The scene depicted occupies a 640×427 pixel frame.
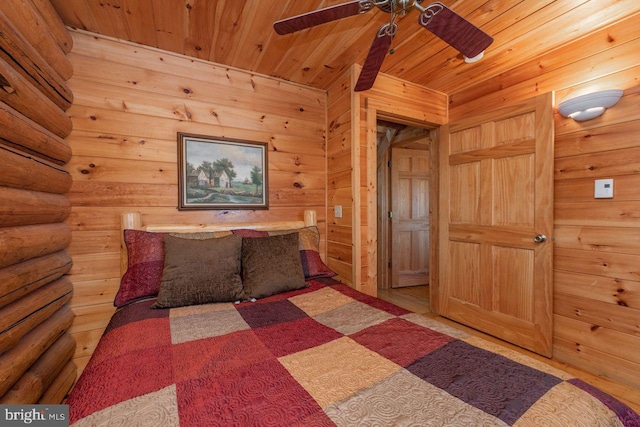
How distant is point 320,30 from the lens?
6.01 feet

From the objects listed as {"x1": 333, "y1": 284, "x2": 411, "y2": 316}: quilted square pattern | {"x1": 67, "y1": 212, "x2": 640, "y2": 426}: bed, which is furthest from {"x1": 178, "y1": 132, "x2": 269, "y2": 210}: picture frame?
{"x1": 333, "y1": 284, "x2": 411, "y2": 316}: quilted square pattern

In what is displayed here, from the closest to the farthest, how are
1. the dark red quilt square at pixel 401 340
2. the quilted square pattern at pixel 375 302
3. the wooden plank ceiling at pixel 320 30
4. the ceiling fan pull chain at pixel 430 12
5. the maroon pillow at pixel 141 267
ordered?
the dark red quilt square at pixel 401 340
the ceiling fan pull chain at pixel 430 12
the quilted square pattern at pixel 375 302
the maroon pillow at pixel 141 267
the wooden plank ceiling at pixel 320 30

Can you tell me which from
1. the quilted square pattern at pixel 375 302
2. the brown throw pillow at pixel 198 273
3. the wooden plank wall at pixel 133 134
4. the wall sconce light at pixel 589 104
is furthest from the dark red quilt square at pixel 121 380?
the wall sconce light at pixel 589 104

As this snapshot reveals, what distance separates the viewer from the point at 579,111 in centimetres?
185

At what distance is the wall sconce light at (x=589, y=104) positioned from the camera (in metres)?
1.71

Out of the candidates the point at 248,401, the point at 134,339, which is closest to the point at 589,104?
the point at 248,401

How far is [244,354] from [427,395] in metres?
0.60

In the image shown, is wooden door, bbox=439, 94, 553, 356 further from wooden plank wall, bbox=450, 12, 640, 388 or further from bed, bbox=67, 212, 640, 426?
bed, bbox=67, 212, 640, 426

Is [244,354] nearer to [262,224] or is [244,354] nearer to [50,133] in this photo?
[262,224]

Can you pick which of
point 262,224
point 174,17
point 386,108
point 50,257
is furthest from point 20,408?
point 386,108

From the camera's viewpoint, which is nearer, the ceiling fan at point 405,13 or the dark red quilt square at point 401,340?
the dark red quilt square at point 401,340

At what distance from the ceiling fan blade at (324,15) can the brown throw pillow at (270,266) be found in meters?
1.17

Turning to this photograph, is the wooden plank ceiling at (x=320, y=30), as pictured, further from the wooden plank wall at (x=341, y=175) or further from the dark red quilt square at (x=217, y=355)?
the dark red quilt square at (x=217, y=355)

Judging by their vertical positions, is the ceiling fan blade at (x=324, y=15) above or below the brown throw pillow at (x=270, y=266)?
above
